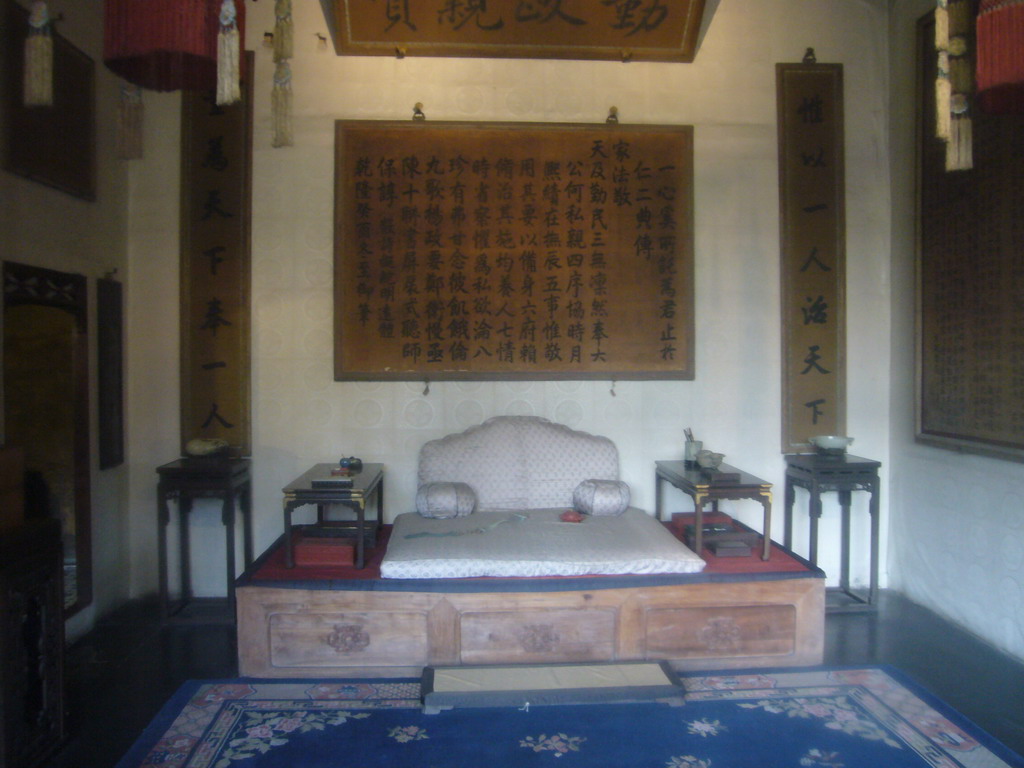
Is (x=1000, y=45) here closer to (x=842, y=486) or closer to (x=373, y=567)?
(x=842, y=486)

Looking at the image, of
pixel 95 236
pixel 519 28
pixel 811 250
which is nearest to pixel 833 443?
pixel 811 250

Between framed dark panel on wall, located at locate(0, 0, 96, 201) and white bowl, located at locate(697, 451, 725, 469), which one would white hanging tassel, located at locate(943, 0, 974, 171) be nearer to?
white bowl, located at locate(697, 451, 725, 469)

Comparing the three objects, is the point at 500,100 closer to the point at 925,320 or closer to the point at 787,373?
the point at 787,373

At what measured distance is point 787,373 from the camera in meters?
3.64

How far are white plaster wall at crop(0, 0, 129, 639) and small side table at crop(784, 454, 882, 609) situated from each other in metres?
3.38

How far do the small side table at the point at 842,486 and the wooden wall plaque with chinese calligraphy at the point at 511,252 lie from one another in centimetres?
76

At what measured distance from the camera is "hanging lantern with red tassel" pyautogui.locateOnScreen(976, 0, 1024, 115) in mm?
2066

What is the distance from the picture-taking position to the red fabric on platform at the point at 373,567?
2707 millimetres

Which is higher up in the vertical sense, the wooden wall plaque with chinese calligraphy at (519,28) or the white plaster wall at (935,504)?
the wooden wall plaque with chinese calligraphy at (519,28)

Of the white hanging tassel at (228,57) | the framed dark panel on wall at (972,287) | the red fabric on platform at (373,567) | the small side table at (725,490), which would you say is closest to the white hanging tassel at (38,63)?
the white hanging tassel at (228,57)

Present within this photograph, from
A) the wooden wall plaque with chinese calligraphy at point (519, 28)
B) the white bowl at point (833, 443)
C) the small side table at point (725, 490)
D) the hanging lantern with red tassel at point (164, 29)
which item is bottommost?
the small side table at point (725, 490)

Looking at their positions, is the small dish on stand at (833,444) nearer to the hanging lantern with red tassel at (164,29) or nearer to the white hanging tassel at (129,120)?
the hanging lantern with red tassel at (164,29)

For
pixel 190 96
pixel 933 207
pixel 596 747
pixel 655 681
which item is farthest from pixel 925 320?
pixel 190 96

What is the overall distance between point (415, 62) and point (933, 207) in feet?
8.84
